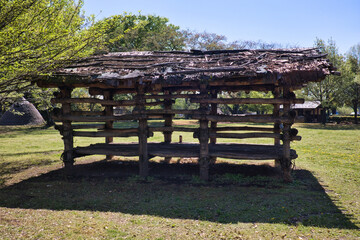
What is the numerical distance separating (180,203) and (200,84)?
3.56 metres

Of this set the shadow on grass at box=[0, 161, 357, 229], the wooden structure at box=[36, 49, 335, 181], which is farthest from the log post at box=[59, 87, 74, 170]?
the shadow on grass at box=[0, 161, 357, 229]

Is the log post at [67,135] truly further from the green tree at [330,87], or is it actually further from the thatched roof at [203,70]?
the green tree at [330,87]

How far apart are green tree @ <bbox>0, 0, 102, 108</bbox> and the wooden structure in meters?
0.89

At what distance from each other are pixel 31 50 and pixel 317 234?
7.67 metres

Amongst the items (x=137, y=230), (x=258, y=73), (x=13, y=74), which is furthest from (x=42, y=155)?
(x=258, y=73)

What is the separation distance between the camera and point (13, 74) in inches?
286

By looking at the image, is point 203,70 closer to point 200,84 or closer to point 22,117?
point 200,84

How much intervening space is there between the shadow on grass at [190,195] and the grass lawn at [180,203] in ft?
0.08

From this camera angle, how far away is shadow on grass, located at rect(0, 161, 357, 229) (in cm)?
548

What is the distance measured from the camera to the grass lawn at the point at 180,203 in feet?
15.6

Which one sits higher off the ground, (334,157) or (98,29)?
(98,29)

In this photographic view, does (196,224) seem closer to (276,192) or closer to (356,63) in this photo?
(276,192)

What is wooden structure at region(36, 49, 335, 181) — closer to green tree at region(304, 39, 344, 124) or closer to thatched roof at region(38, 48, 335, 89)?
thatched roof at region(38, 48, 335, 89)

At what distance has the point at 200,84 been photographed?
7.81 m
